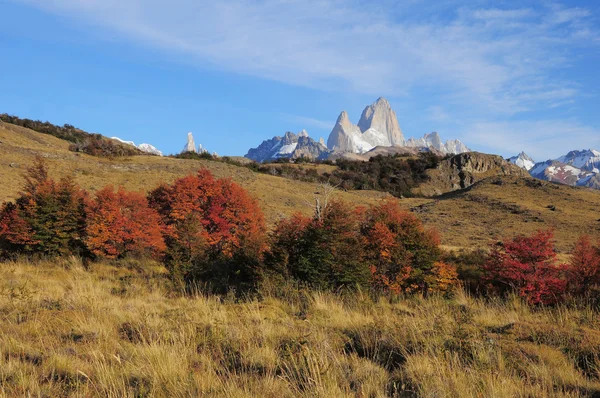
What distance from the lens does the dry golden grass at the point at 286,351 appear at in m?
3.36

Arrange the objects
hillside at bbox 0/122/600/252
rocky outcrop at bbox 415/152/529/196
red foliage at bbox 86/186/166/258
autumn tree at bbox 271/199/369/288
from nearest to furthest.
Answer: autumn tree at bbox 271/199/369/288
red foliage at bbox 86/186/166/258
hillside at bbox 0/122/600/252
rocky outcrop at bbox 415/152/529/196

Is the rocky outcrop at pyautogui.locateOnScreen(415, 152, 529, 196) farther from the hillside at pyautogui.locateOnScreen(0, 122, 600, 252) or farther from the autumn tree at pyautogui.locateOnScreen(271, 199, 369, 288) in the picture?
the autumn tree at pyautogui.locateOnScreen(271, 199, 369, 288)

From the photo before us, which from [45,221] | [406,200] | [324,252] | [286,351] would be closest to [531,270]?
[324,252]

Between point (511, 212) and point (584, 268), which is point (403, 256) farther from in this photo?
point (511, 212)

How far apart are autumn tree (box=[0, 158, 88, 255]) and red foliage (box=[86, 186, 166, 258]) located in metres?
0.87

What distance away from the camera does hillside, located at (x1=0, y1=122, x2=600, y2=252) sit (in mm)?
43938

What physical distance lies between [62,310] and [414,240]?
633 inches

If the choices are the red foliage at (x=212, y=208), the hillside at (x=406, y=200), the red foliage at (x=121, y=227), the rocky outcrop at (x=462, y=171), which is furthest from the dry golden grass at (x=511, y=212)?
the red foliage at (x=121, y=227)

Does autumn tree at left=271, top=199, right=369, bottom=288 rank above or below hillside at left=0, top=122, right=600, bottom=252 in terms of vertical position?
below

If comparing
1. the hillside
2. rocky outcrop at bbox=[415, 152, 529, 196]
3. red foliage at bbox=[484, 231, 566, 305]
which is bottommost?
red foliage at bbox=[484, 231, 566, 305]

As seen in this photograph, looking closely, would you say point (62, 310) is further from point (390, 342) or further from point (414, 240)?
point (414, 240)

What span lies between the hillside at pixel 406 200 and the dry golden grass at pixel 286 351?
105 feet

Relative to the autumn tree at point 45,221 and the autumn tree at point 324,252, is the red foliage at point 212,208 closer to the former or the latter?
the autumn tree at point 45,221

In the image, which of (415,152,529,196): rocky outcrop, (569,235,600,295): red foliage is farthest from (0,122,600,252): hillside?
(415,152,529,196): rocky outcrop
